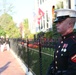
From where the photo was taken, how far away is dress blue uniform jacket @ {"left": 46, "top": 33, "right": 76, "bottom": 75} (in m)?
3.54

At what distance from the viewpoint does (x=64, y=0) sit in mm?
27266

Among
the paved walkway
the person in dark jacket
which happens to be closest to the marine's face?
the person in dark jacket

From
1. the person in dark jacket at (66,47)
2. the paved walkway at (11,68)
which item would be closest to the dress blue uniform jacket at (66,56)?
the person in dark jacket at (66,47)

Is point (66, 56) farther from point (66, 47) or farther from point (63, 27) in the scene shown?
point (63, 27)

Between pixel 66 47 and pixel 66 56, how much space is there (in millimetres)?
98

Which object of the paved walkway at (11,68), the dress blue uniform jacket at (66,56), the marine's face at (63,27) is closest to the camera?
the dress blue uniform jacket at (66,56)

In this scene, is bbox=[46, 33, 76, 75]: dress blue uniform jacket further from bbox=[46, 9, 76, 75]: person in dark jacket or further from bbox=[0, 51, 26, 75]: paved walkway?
bbox=[0, 51, 26, 75]: paved walkway

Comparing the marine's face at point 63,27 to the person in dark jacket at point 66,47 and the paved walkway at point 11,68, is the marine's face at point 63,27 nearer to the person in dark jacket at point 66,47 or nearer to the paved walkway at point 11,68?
the person in dark jacket at point 66,47

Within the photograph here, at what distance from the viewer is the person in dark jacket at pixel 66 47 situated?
355 centimetres

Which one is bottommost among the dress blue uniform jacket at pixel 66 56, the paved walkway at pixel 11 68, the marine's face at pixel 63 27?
the paved walkway at pixel 11 68

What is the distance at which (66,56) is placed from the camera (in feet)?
11.9

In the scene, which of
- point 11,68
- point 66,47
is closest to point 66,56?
point 66,47

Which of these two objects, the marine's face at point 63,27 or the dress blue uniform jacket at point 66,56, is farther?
the marine's face at point 63,27

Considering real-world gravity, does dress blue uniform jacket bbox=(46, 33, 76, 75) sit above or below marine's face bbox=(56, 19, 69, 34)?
below
